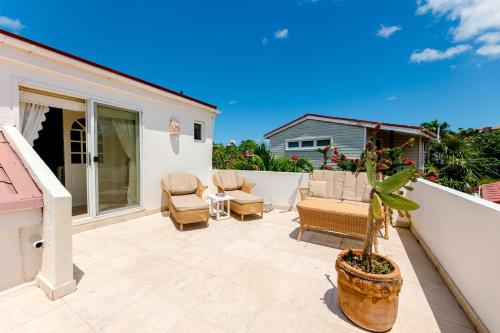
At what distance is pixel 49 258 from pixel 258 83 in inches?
598

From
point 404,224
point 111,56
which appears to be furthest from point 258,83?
point 404,224

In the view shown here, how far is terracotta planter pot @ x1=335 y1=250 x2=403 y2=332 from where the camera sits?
5.48 feet

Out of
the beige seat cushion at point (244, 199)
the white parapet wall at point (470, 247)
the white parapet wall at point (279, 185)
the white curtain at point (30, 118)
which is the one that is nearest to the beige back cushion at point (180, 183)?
the beige seat cushion at point (244, 199)

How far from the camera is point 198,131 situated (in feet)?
21.4

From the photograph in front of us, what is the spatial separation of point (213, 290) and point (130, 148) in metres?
3.92

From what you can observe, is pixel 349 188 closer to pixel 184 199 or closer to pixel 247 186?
pixel 247 186

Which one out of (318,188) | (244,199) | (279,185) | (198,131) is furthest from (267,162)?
(198,131)

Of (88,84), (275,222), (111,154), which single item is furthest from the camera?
(275,222)

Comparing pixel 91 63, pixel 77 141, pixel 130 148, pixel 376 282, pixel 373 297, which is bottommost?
pixel 373 297

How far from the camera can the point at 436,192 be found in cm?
331

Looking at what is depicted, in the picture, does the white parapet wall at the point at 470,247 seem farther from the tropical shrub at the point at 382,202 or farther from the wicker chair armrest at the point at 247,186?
the wicker chair armrest at the point at 247,186

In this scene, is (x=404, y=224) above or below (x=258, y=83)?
below

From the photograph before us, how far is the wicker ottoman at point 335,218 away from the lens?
327cm

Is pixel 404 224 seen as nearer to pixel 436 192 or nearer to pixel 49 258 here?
pixel 436 192
